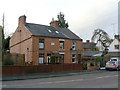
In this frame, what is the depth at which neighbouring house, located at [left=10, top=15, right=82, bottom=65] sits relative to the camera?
29.5m

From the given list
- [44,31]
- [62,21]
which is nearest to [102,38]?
[62,21]

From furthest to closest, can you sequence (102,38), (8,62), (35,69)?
(102,38) → (35,69) → (8,62)

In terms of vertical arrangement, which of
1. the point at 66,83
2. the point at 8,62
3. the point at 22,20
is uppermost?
the point at 22,20

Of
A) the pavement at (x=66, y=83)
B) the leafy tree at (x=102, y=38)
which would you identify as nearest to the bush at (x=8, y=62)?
the pavement at (x=66, y=83)

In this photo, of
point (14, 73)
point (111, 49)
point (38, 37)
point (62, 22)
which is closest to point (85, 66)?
point (38, 37)

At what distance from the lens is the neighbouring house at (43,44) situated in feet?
96.6

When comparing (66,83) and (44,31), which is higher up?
(44,31)

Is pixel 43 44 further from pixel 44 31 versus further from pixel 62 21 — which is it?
pixel 62 21

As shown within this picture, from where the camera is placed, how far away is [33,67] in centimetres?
2239

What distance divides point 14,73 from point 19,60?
9.34 feet

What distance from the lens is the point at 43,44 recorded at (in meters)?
30.4

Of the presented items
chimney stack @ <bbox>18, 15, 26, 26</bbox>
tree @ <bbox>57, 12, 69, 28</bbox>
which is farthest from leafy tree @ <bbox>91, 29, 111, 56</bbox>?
chimney stack @ <bbox>18, 15, 26, 26</bbox>

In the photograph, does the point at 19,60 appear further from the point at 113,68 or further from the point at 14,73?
the point at 113,68

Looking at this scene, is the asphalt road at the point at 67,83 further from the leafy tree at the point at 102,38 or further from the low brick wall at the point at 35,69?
the leafy tree at the point at 102,38
